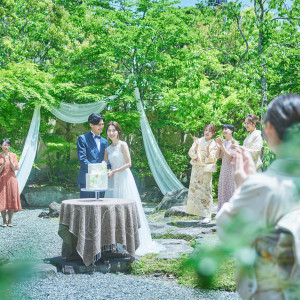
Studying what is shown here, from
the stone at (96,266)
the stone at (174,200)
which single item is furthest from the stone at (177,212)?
the stone at (96,266)

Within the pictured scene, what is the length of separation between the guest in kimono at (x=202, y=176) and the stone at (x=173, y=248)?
4.51ft

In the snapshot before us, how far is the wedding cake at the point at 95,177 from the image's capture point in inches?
167

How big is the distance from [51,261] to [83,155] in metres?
1.24

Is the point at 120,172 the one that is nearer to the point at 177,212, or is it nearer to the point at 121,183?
the point at 121,183

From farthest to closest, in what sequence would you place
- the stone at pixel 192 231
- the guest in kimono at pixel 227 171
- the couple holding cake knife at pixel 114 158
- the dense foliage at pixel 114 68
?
the dense foliage at pixel 114 68 < the guest in kimono at pixel 227 171 < the stone at pixel 192 231 < the couple holding cake knife at pixel 114 158

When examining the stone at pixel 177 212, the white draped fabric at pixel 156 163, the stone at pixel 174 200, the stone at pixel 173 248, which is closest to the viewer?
the stone at pixel 173 248

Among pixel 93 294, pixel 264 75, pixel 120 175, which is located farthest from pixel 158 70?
pixel 93 294

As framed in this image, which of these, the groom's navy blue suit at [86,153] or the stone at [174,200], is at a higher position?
the groom's navy blue suit at [86,153]

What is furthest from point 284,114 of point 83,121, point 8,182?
point 83,121

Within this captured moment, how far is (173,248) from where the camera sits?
5254mm

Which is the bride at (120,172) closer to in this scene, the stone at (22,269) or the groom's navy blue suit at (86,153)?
the groom's navy blue suit at (86,153)

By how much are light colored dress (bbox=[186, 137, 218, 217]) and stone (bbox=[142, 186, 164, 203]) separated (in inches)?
182

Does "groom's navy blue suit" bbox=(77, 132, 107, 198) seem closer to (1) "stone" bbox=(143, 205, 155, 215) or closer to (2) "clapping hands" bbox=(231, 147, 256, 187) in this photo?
(2) "clapping hands" bbox=(231, 147, 256, 187)

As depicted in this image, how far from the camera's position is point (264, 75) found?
6.86 m
